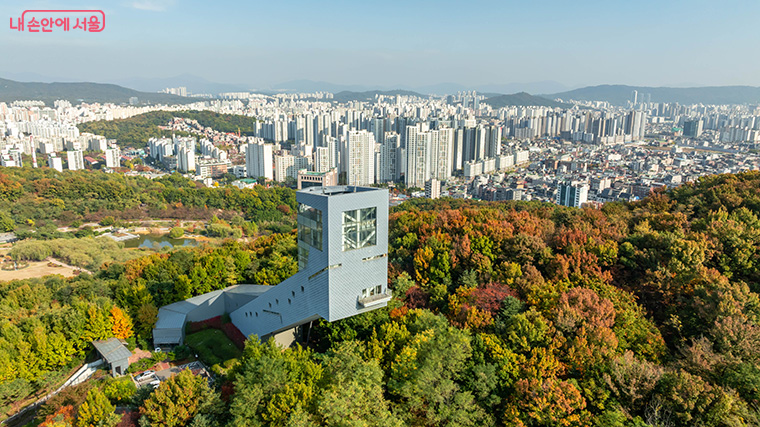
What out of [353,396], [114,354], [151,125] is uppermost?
[151,125]

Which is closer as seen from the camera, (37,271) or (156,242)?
(37,271)

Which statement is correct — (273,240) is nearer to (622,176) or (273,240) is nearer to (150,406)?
(150,406)

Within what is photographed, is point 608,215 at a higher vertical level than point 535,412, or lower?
higher

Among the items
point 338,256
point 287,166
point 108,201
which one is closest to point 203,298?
point 338,256

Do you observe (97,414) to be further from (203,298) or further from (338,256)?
(203,298)

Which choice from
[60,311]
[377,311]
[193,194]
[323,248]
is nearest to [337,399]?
[323,248]

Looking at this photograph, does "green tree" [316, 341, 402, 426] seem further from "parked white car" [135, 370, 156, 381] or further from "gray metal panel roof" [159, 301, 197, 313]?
"gray metal panel roof" [159, 301, 197, 313]
